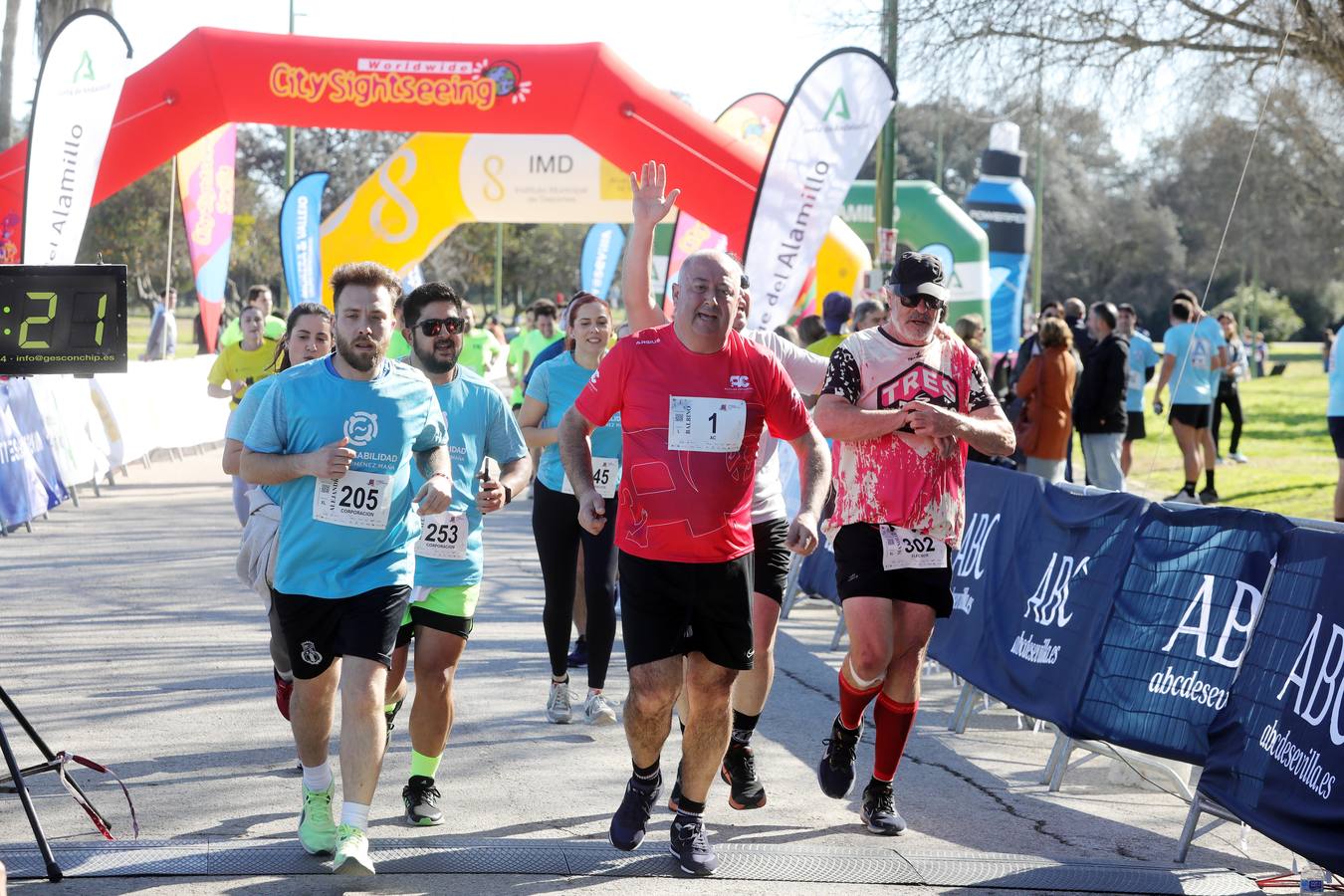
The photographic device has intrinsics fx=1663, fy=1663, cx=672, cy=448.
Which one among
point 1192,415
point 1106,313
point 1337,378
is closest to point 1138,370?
point 1192,415

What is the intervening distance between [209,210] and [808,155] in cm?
1295

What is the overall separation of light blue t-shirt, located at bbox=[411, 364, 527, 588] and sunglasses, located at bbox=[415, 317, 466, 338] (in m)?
0.19

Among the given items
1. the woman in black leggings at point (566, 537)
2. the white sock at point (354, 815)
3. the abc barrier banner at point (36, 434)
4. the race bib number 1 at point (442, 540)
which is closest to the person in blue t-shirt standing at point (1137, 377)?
the abc barrier banner at point (36, 434)

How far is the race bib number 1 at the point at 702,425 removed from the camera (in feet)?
17.6

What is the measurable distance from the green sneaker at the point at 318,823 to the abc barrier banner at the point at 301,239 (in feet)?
59.2

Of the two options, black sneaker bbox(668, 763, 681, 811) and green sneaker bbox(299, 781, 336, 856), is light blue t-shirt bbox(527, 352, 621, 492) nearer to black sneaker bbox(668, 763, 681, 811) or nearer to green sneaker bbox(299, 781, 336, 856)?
black sneaker bbox(668, 763, 681, 811)

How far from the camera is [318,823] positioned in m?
5.35

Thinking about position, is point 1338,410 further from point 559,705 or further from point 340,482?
point 340,482

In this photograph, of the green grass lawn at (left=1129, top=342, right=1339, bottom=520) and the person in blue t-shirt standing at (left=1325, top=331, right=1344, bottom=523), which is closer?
the person in blue t-shirt standing at (left=1325, top=331, right=1344, bottom=523)

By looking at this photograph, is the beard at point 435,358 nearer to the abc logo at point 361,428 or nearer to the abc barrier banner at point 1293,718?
the abc logo at point 361,428

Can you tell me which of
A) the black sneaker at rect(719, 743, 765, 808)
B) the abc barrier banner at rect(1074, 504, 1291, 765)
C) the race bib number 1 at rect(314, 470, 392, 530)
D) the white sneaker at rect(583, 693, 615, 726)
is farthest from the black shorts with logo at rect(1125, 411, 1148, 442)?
the race bib number 1 at rect(314, 470, 392, 530)

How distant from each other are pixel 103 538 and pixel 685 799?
986cm

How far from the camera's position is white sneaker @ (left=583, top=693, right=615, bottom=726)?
781 cm

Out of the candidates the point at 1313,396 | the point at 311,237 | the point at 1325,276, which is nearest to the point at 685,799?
the point at 311,237
